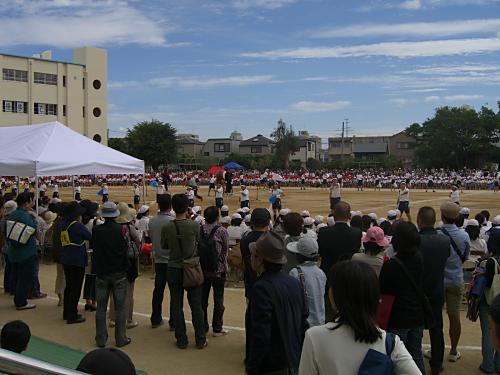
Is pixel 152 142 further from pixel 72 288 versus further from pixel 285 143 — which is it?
pixel 72 288

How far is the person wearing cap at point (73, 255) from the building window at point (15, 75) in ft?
157

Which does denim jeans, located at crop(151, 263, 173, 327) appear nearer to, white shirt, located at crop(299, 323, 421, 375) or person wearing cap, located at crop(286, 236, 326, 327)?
person wearing cap, located at crop(286, 236, 326, 327)

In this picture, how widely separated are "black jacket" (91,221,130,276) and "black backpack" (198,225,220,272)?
2.99ft

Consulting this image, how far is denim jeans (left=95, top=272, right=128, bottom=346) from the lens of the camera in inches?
237

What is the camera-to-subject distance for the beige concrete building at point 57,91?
160 ft

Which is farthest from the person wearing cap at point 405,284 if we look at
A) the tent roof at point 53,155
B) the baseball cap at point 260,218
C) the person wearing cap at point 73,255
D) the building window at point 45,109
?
the building window at point 45,109

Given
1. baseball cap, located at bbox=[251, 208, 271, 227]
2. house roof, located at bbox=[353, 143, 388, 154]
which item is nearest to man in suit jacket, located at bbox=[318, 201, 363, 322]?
baseball cap, located at bbox=[251, 208, 271, 227]

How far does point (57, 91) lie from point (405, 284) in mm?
52975

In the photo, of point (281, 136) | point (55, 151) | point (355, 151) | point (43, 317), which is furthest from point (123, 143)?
point (43, 317)

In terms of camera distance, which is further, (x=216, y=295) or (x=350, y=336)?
(x=216, y=295)

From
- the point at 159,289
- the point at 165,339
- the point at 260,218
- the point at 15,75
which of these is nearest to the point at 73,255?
the point at 159,289

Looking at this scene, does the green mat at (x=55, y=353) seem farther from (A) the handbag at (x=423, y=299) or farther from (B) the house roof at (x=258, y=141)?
(B) the house roof at (x=258, y=141)

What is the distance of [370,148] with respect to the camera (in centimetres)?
8100

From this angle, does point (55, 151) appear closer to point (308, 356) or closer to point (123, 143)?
point (308, 356)
